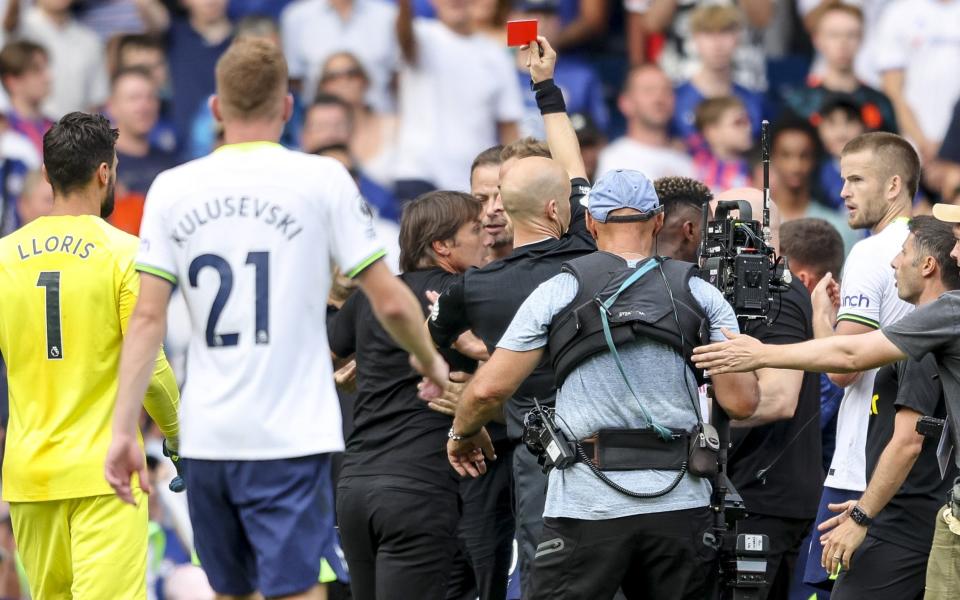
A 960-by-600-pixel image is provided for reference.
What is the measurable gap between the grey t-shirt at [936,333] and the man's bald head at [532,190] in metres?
1.56

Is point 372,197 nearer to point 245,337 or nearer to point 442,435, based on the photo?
point 442,435

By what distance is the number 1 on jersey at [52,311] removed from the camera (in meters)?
6.06

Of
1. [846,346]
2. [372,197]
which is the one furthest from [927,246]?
[372,197]

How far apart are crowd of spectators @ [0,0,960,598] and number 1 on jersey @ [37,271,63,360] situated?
615 centimetres

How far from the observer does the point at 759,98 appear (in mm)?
13273

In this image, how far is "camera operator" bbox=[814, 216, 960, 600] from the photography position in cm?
628

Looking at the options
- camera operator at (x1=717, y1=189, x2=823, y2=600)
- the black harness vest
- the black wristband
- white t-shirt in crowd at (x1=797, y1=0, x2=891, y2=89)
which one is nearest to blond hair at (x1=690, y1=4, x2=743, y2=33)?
white t-shirt in crowd at (x1=797, y1=0, x2=891, y2=89)

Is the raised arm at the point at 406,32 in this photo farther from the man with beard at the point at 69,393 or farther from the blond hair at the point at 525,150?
the man with beard at the point at 69,393


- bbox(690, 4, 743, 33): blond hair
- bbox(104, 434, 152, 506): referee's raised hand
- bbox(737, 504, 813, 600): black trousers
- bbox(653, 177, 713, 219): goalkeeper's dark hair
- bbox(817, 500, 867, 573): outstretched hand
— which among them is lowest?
bbox(737, 504, 813, 600): black trousers

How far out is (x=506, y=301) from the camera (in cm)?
654

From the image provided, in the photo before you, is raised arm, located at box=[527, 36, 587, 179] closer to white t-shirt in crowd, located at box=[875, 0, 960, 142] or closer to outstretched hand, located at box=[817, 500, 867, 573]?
outstretched hand, located at box=[817, 500, 867, 573]

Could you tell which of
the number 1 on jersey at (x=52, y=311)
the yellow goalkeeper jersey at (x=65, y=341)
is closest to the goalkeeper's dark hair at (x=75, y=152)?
the yellow goalkeeper jersey at (x=65, y=341)

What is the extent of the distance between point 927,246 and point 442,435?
2.21 m

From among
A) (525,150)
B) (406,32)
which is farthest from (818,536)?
(406,32)
